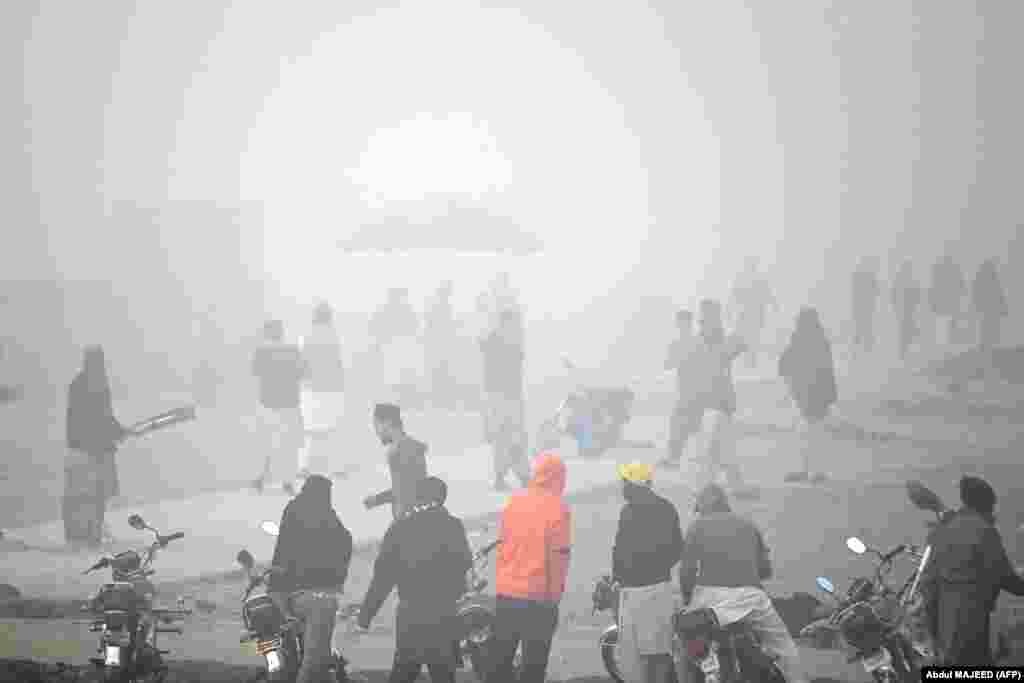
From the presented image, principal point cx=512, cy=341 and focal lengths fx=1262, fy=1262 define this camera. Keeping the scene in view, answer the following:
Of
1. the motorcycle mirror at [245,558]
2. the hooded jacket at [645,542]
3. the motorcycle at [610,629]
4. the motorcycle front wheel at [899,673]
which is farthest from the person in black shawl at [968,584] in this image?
the motorcycle mirror at [245,558]

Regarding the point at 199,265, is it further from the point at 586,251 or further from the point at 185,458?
the point at 586,251

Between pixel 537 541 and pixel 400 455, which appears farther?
pixel 400 455

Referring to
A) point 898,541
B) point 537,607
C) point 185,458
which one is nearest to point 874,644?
point 537,607

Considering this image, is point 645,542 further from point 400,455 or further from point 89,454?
point 89,454

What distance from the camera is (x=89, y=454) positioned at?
12328 mm

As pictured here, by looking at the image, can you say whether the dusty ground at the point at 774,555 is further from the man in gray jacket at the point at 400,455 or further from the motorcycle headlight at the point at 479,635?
the man in gray jacket at the point at 400,455

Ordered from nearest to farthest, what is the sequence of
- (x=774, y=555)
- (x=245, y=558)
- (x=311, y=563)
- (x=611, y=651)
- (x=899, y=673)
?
(x=899, y=673) < (x=311, y=563) < (x=245, y=558) < (x=611, y=651) < (x=774, y=555)

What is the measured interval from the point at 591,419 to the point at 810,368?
12.4ft

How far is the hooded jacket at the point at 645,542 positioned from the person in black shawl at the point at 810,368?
7.98 meters

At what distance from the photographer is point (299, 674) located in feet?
21.8

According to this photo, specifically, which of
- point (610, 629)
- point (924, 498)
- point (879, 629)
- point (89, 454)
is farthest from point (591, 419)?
point (879, 629)

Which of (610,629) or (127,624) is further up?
(127,624)

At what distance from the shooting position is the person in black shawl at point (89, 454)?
12.2 m

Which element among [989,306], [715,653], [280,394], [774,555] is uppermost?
[989,306]
